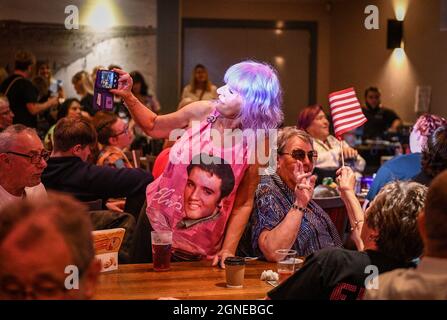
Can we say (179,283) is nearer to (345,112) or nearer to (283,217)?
(283,217)

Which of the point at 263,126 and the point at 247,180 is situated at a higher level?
the point at 263,126

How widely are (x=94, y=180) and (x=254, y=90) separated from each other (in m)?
1.23

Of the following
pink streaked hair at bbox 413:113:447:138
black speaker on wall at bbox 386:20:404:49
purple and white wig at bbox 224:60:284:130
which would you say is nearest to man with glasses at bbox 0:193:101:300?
purple and white wig at bbox 224:60:284:130

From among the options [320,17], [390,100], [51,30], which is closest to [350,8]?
[320,17]

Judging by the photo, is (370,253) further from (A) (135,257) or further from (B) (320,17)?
(B) (320,17)

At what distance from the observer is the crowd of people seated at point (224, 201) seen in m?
1.37

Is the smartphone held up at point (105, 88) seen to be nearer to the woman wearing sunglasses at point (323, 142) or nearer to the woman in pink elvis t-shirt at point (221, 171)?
the woman in pink elvis t-shirt at point (221, 171)

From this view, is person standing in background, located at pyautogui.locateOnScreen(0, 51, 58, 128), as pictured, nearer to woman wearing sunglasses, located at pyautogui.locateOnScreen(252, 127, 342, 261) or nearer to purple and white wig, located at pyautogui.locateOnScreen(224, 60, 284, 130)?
woman wearing sunglasses, located at pyautogui.locateOnScreen(252, 127, 342, 261)

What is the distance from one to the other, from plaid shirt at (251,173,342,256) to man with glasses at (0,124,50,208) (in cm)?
94

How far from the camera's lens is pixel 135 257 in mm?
2973

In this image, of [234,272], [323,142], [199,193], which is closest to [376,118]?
[323,142]

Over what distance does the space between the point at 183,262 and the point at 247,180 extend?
0.43 metres

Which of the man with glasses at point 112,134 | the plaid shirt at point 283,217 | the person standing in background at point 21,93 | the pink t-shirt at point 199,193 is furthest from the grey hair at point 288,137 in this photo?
the person standing in background at point 21,93

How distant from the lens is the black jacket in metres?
3.65
